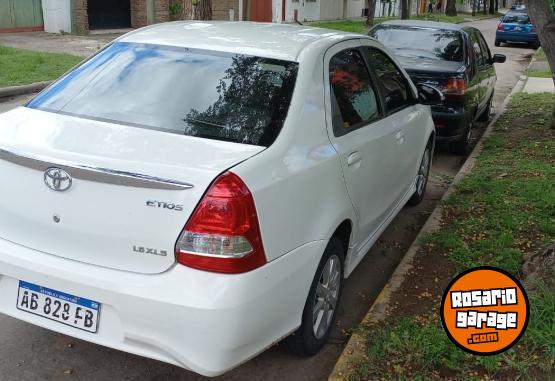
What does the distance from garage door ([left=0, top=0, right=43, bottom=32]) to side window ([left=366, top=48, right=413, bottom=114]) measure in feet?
48.4

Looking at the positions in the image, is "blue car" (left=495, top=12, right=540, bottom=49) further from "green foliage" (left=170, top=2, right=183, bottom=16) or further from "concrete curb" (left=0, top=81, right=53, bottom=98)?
"concrete curb" (left=0, top=81, right=53, bottom=98)

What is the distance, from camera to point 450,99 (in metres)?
7.26

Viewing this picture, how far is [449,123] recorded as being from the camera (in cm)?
730

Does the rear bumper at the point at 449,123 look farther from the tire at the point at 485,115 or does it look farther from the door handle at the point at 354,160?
the door handle at the point at 354,160

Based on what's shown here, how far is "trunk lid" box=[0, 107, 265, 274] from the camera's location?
251 centimetres

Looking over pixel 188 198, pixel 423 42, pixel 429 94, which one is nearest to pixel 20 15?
pixel 423 42

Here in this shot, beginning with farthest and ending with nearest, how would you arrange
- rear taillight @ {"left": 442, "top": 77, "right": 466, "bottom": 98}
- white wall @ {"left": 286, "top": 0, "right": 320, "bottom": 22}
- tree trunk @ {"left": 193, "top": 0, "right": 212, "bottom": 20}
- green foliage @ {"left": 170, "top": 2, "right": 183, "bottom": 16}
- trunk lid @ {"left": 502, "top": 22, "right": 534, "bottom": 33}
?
white wall @ {"left": 286, "top": 0, "right": 320, "bottom": 22} < trunk lid @ {"left": 502, "top": 22, "right": 534, "bottom": 33} < green foliage @ {"left": 170, "top": 2, "right": 183, "bottom": 16} < tree trunk @ {"left": 193, "top": 0, "right": 212, "bottom": 20} < rear taillight @ {"left": 442, "top": 77, "right": 466, "bottom": 98}

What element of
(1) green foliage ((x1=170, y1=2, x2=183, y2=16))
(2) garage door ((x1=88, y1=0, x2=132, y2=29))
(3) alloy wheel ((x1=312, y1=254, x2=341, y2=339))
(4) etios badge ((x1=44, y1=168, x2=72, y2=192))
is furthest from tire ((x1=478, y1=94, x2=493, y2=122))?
(2) garage door ((x1=88, y1=0, x2=132, y2=29))

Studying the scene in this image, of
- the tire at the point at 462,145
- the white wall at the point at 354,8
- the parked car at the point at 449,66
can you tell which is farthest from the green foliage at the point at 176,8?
the white wall at the point at 354,8

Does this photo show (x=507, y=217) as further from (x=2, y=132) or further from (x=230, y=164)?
(x=2, y=132)

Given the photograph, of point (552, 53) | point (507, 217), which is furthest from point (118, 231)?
point (552, 53)

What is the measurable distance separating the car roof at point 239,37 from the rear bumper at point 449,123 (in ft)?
11.3

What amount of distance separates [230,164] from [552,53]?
19.6 ft

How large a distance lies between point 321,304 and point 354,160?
0.83 meters
